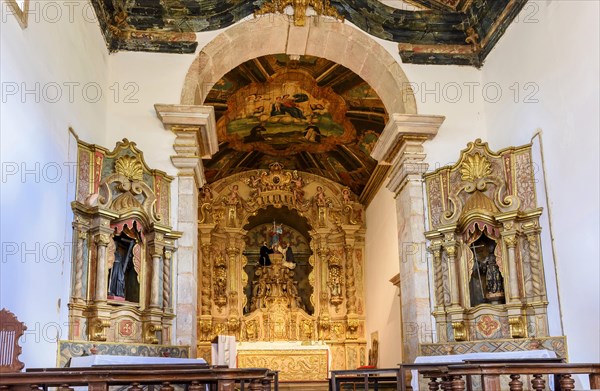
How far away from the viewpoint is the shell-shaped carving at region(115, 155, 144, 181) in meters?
9.60

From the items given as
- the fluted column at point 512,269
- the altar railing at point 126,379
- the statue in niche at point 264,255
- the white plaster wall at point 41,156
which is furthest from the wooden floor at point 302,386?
the altar railing at point 126,379

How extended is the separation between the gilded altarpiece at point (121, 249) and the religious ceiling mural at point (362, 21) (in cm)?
200

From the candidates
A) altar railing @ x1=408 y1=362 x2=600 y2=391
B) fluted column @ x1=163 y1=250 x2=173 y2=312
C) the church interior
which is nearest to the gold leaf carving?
the church interior

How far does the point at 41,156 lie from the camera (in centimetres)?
752

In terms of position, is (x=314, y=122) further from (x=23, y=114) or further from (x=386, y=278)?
(x=23, y=114)

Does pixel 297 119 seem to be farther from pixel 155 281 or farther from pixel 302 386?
pixel 155 281

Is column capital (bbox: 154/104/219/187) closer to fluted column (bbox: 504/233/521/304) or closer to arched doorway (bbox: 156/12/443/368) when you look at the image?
arched doorway (bbox: 156/12/443/368)

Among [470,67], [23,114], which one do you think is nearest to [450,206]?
[470,67]

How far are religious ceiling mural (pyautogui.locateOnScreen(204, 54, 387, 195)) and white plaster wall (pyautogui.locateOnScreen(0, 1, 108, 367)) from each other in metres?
4.90

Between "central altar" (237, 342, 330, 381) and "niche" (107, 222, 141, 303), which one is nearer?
"niche" (107, 222, 141, 303)

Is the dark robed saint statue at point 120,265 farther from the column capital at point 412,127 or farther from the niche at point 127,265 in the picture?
the column capital at point 412,127

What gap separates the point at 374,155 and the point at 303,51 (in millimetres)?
2049

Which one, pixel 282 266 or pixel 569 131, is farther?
pixel 282 266

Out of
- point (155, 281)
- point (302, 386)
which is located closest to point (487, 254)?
point (155, 281)
